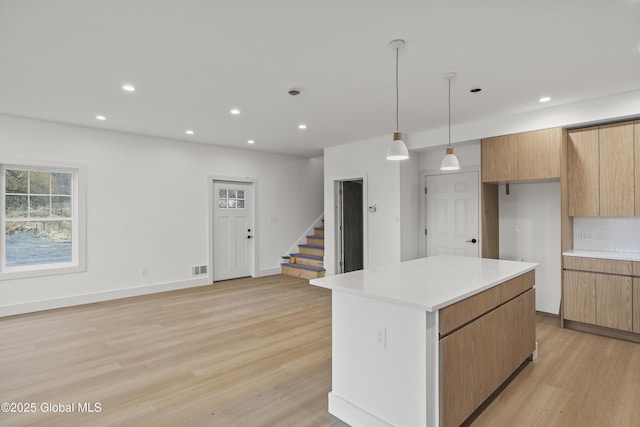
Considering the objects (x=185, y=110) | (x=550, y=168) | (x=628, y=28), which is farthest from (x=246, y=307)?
(x=628, y=28)

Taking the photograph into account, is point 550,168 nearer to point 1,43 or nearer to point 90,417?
point 90,417

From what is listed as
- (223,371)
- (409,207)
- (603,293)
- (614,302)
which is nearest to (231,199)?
(409,207)

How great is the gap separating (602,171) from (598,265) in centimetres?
105

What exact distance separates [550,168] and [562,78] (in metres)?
1.17

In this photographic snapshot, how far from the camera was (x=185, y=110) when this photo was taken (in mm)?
4145

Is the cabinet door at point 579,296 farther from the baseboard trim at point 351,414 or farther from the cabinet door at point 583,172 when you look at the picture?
the baseboard trim at point 351,414

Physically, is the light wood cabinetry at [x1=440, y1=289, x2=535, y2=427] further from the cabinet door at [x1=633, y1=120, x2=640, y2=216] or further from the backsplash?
the backsplash

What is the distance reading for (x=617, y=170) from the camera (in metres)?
3.63

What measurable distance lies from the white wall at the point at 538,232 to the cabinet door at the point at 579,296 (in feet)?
1.36

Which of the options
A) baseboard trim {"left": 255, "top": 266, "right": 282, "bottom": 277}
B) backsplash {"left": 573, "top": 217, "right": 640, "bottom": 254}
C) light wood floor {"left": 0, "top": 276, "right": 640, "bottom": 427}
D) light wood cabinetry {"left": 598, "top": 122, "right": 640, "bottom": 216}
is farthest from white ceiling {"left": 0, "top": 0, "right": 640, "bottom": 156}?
baseboard trim {"left": 255, "top": 266, "right": 282, "bottom": 277}

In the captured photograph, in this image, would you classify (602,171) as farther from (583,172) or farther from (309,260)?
(309,260)

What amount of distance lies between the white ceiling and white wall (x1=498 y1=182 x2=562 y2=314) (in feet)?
3.82

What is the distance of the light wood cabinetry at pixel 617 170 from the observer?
11.7 feet

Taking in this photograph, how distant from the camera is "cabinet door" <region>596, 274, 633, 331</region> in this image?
3.47m
